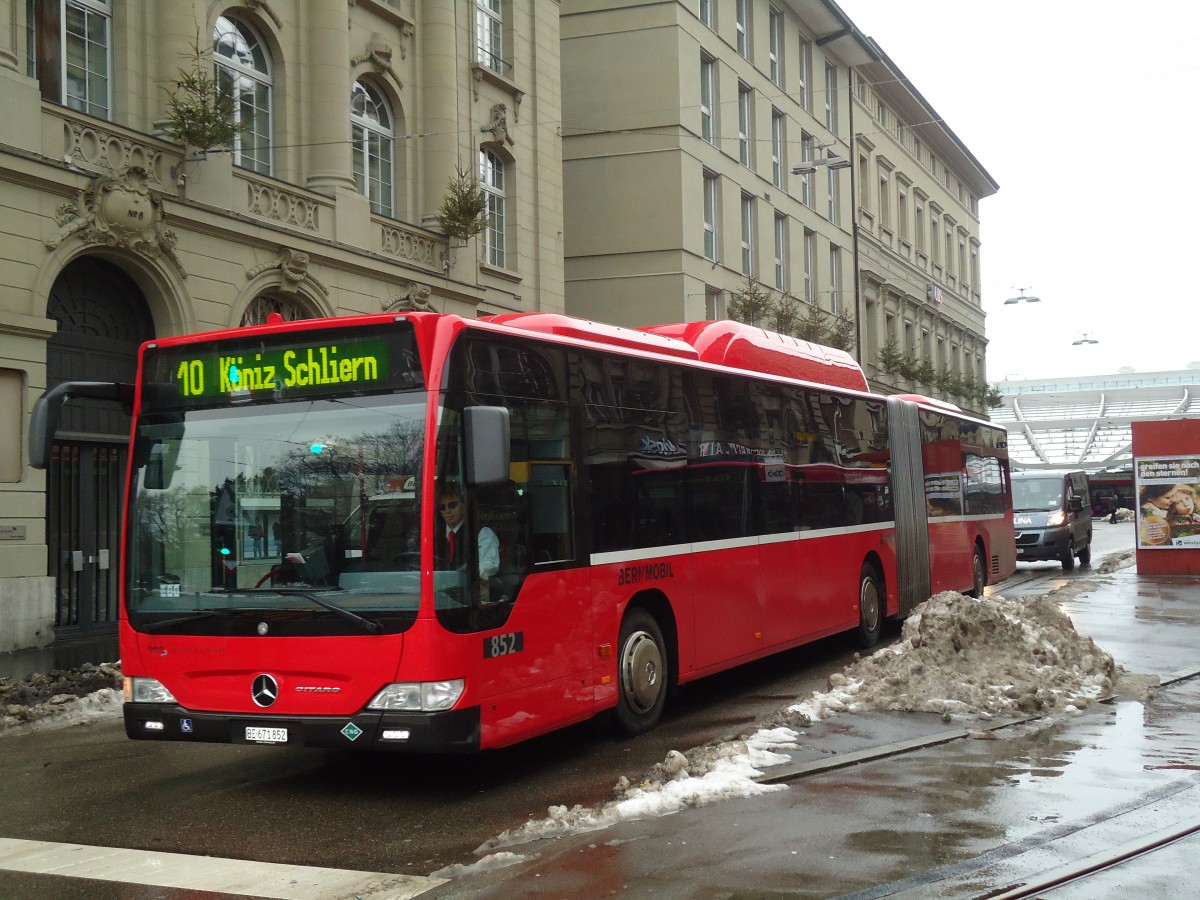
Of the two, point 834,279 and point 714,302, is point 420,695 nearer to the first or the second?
point 714,302

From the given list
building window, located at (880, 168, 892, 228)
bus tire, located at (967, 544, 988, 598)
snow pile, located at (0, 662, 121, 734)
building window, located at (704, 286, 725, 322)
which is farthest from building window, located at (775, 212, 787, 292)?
snow pile, located at (0, 662, 121, 734)

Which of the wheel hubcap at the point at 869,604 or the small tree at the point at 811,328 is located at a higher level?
the small tree at the point at 811,328

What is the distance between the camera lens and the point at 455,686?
24.2 feet

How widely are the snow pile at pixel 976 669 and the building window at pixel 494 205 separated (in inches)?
656

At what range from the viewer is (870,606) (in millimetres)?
14914

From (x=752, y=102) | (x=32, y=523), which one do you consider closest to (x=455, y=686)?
(x=32, y=523)

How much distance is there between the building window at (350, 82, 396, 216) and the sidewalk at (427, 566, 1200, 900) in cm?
1591

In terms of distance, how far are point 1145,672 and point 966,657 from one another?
7.96ft

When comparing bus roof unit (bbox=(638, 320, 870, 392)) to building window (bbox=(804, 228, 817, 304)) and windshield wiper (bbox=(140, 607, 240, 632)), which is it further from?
building window (bbox=(804, 228, 817, 304))

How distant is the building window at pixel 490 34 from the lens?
Answer: 86.4 ft

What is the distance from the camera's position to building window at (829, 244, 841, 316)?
4581 centimetres

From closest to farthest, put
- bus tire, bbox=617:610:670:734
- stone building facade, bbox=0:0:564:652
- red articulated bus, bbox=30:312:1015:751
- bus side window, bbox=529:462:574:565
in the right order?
red articulated bus, bbox=30:312:1015:751 < bus side window, bbox=529:462:574:565 < bus tire, bbox=617:610:670:734 < stone building facade, bbox=0:0:564:652

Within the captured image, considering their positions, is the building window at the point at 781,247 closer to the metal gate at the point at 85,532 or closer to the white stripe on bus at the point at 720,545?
the metal gate at the point at 85,532

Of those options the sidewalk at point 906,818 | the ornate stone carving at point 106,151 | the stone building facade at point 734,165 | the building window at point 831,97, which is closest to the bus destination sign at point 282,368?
the sidewalk at point 906,818
